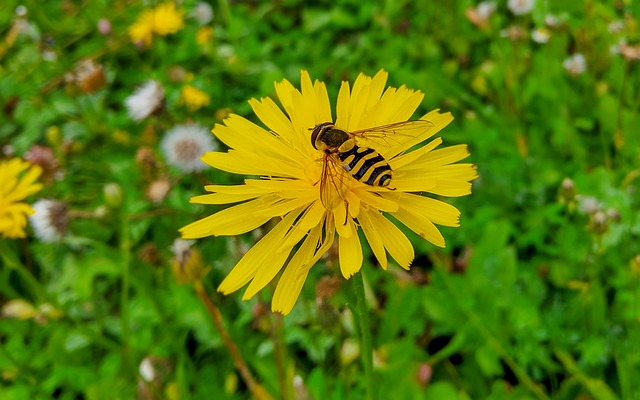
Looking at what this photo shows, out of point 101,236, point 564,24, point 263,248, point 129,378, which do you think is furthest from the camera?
point 564,24

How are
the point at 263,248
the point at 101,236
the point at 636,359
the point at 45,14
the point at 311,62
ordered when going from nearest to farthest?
the point at 263,248 < the point at 636,359 < the point at 101,236 < the point at 311,62 < the point at 45,14

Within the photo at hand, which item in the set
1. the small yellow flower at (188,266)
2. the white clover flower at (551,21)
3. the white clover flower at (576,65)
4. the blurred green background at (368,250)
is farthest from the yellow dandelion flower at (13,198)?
the white clover flower at (551,21)

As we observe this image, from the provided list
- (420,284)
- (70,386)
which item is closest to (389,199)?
(420,284)

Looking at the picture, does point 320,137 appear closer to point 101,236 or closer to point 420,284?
point 420,284

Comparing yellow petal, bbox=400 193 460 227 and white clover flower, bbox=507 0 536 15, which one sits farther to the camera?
white clover flower, bbox=507 0 536 15

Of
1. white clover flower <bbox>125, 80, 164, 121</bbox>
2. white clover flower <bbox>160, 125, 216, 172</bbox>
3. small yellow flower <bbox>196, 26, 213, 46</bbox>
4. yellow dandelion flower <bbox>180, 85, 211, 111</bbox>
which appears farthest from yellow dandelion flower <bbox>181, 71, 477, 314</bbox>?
small yellow flower <bbox>196, 26, 213, 46</bbox>

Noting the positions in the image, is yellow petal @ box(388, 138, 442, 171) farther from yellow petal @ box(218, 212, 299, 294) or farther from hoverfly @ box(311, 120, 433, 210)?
yellow petal @ box(218, 212, 299, 294)

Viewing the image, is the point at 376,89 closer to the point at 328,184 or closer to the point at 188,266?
the point at 328,184
